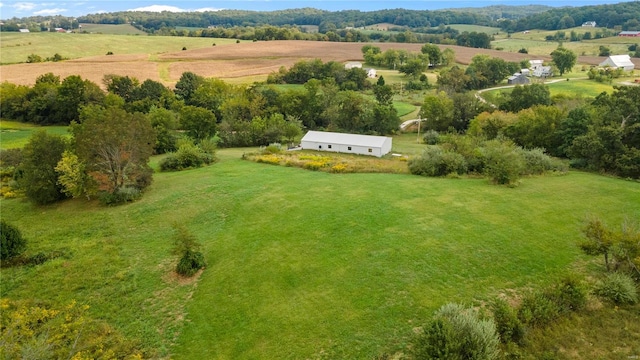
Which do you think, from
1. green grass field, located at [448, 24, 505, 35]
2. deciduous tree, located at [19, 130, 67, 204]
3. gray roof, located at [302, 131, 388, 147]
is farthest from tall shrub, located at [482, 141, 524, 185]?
green grass field, located at [448, 24, 505, 35]

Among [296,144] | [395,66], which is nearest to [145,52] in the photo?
[395,66]

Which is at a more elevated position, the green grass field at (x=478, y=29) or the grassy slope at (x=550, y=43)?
the green grass field at (x=478, y=29)

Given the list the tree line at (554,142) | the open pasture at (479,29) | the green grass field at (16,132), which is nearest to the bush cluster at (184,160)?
the green grass field at (16,132)

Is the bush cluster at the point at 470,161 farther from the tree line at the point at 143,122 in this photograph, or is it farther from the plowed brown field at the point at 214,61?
the plowed brown field at the point at 214,61

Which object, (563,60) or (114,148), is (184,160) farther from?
(563,60)

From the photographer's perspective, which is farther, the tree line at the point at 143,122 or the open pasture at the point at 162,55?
the open pasture at the point at 162,55

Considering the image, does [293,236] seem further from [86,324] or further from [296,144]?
[296,144]

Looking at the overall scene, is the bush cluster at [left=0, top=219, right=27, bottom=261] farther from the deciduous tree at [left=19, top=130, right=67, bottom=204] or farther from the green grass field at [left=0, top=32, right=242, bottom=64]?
the green grass field at [left=0, top=32, right=242, bottom=64]
